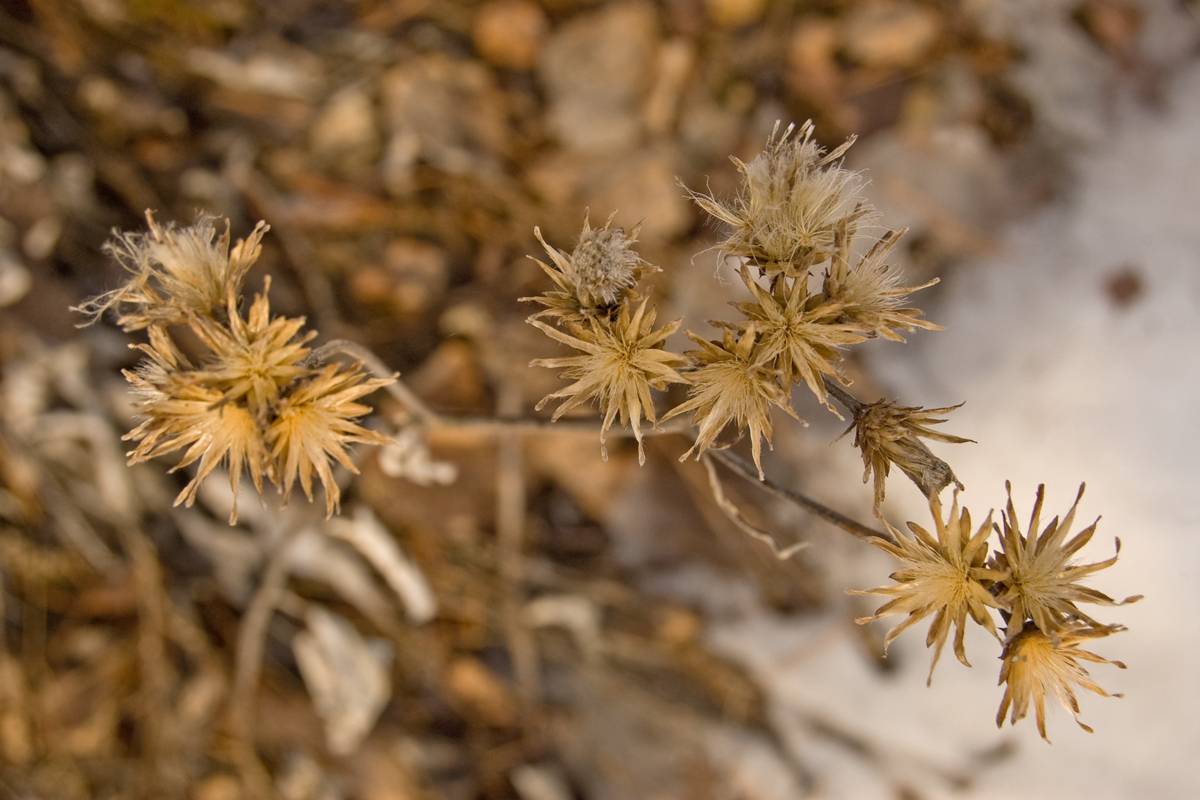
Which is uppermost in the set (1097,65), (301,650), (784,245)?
(1097,65)

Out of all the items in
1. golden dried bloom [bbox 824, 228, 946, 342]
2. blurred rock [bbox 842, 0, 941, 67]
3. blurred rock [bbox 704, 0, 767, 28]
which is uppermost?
blurred rock [bbox 842, 0, 941, 67]

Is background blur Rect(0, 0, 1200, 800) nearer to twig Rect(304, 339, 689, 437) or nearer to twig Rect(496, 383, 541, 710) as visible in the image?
twig Rect(496, 383, 541, 710)

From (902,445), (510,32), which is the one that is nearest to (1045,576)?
(902,445)

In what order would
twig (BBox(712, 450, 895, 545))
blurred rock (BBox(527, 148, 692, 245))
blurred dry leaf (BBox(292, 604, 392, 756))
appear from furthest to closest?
1. blurred rock (BBox(527, 148, 692, 245))
2. blurred dry leaf (BBox(292, 604, 392, 756))
3. twig (BBox(712, 450, 895, 545))

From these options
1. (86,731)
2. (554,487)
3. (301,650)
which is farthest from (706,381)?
(86,731)

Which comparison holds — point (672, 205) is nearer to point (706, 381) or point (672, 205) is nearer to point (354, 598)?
point (706, 381)

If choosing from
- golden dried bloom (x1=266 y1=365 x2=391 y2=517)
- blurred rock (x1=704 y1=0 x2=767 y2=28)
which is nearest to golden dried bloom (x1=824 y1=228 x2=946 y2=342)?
golden dried bloom (x1=266 y1=365 x2=391 y2=517)

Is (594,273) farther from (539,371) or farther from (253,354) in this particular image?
(539,371)
